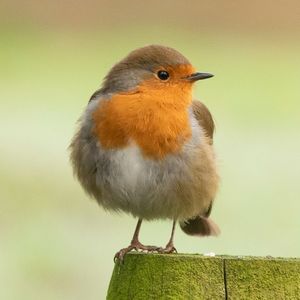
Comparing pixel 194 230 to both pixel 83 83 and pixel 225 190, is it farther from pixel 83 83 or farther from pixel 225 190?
pixel 83 83

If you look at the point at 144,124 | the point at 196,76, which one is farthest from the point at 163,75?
the point at 144,124

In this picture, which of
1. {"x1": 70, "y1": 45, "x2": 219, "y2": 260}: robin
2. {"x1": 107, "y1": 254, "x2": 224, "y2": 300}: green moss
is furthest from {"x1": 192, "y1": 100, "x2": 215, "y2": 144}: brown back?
{"x1": 107, "y1": 254, "x2": 224, "y2": 300}: green moss

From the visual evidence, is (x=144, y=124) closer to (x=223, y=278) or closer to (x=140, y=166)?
(x=140, y=166)

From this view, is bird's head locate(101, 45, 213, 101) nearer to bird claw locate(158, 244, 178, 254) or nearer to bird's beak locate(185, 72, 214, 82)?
bird's beak locate(185, 72, 214, 82)

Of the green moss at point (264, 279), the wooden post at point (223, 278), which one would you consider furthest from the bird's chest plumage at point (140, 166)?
the green moss at point (264, 279)

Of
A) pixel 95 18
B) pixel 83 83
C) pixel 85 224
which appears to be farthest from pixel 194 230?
pixel 95 18

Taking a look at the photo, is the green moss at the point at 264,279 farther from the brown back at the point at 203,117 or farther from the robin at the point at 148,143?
the brown back at the point at 203,117
